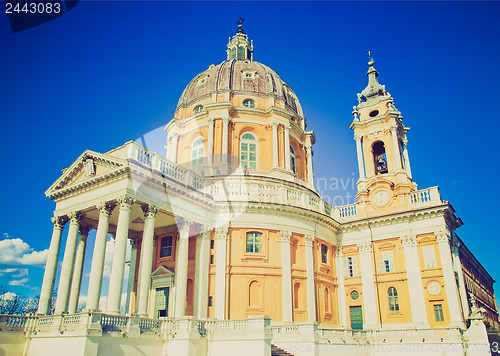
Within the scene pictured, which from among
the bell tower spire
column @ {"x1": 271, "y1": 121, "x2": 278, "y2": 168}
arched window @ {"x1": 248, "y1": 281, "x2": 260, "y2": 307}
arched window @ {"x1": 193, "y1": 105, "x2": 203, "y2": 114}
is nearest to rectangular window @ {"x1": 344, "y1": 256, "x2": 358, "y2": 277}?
arched window @ {"x1": 248, "y1": 281, "x2": 260, "y2": 307}

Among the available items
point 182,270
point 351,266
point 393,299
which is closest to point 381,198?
point 351,266

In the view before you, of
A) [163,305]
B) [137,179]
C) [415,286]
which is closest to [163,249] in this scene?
[163,305]

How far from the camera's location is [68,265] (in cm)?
2119

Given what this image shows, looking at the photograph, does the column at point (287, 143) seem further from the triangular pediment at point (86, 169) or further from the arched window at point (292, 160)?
the triangular pediment at point (86, 169)

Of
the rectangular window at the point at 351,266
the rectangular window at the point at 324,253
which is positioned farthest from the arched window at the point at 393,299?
the rectangular window at the point at 324,253

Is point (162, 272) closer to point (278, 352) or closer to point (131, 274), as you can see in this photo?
point (131, 274)

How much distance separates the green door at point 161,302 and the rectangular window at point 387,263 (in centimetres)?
1500

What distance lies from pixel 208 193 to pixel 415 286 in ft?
49.0

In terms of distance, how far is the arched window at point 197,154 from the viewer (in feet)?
105

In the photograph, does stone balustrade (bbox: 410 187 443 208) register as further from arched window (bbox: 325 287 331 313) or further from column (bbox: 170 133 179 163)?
column (bbox: 170 133 179 163)

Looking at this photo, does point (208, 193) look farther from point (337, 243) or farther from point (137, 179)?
point (337, 243)

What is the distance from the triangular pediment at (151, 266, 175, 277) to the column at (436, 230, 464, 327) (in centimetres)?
1726

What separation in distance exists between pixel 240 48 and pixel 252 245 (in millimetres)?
22876

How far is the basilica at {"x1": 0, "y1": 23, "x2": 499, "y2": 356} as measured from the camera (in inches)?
768
